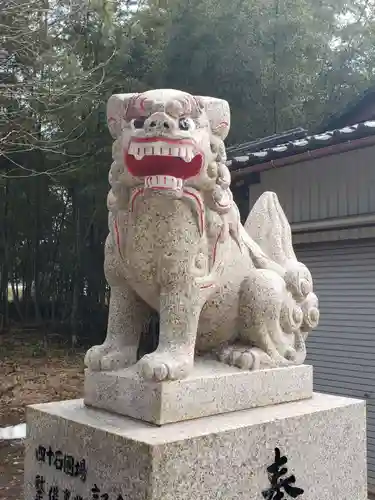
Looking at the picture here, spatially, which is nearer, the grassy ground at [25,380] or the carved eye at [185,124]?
the carved eye at [185,124]

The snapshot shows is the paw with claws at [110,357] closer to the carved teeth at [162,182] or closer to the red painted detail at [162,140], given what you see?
the carved teeth at [162,182]

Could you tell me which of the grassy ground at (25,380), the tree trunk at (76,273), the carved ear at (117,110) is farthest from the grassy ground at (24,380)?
the carved ear at (117,110)

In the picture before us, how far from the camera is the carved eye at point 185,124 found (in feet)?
5.78

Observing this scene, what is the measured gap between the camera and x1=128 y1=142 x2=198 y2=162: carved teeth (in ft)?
5.60

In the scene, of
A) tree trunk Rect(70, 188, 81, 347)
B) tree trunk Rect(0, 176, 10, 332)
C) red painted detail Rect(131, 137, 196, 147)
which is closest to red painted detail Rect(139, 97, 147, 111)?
red painted detail Rect(131, 137, 196, 147)

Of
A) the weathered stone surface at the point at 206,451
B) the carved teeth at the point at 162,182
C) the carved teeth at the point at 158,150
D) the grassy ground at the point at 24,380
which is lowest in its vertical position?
the grassy ground at the point at 24,380

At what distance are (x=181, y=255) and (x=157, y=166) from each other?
0.32 metres

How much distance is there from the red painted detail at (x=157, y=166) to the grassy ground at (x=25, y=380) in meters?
3.38

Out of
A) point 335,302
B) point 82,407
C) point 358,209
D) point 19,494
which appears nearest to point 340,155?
point 358,209

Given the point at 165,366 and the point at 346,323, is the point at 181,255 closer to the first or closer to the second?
the point at 165,366

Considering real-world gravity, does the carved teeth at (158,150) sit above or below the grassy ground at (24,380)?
A: above

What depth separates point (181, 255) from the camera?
1.87 metres

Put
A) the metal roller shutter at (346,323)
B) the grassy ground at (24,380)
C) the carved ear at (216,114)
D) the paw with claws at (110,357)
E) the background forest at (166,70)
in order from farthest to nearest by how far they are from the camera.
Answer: the background forest at (166,70)
the grassy ground at (24,380)
the metal roller shutter at (346,323)
the paw with claws at (110,357)
the carved ear at (216,114)

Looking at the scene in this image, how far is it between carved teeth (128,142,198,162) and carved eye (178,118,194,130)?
0.07m
